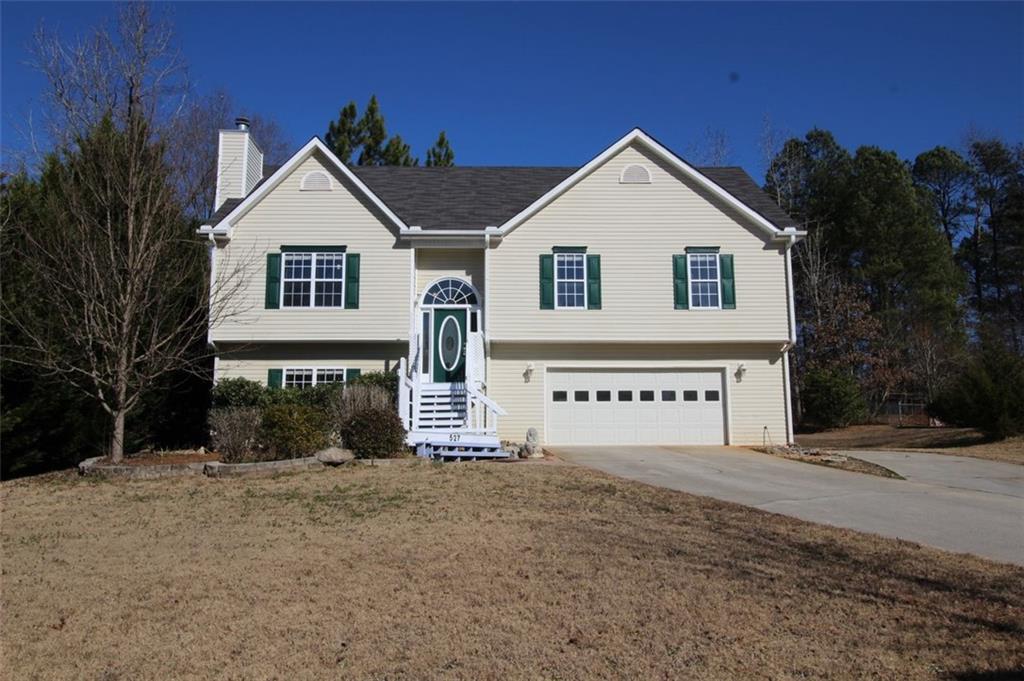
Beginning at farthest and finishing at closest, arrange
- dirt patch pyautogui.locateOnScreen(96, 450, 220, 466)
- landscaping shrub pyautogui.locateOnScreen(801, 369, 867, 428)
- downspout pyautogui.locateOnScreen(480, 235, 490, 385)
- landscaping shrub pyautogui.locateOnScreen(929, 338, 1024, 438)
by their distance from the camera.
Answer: landscaping shrub pyautogui.locateOnScreen(801, 369, 867, 428), landscaping shrub pyautogui.locateOnScreen(929, 338, 1024, 438), downspout pyautogui.locateOnScreen(480, 235, 490, 385), dirt patch pyautogui.locateOnScreen(96, 450, 220, 466)

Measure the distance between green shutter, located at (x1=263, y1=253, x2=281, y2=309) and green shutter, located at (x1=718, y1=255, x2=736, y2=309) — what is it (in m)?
11.0

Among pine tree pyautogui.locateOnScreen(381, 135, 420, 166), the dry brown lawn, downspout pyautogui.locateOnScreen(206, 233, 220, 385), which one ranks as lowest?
the dry brown lawn

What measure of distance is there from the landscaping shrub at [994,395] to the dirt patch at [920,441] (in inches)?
17.0

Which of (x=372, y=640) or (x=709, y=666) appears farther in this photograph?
(x=372, y=640)

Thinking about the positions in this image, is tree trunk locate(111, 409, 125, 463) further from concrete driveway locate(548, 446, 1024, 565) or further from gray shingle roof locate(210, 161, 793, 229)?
concrete driveway locate(548, 446, 1024, 565)

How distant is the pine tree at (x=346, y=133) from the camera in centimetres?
3042

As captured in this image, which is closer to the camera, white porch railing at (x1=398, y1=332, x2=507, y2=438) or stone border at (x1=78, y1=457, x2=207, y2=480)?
stone border at (x1=78, y1=457, x2=207, y2=480)

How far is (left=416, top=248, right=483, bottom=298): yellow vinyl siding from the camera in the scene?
18547 millimetres

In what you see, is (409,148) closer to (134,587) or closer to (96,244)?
(96,244)

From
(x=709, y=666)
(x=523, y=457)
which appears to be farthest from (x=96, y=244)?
(x=709, y=666)

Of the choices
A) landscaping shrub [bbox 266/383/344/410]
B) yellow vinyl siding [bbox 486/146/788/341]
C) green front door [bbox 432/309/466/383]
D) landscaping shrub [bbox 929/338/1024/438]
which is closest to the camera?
landscaping shrub [bbox 266/383/344/410]

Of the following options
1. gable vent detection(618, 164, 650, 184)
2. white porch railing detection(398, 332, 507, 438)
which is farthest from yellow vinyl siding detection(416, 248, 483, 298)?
gable vent detection(618, 164, 650, 184)

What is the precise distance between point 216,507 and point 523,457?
6.93m

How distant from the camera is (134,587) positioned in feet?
19.6
